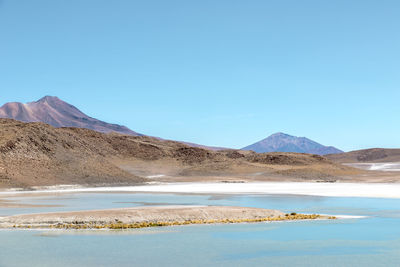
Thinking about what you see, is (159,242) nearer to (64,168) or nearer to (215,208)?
(215,208)

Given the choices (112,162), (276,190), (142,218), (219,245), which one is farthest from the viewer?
(112,162)

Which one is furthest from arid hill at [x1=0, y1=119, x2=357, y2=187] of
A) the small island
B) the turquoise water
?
the turquoise water

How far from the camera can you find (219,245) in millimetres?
21688

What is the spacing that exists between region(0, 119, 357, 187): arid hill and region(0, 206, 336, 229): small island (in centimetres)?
3526

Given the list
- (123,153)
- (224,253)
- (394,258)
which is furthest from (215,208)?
(123,153)


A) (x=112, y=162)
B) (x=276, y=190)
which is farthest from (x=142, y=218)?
(x=112, y=162)

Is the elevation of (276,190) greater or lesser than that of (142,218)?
greater

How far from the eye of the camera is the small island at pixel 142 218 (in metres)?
27.2

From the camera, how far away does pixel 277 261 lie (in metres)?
18.6

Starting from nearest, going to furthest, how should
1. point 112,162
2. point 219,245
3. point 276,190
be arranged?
point 219,245
point 276,190
point 112,162

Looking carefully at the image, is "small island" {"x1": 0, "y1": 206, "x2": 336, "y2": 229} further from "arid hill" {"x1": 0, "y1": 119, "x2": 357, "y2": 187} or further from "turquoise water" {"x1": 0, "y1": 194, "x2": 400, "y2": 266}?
"arid hill" {"x1": 0, "y1": 119, "x2": 357, "y2": 187}

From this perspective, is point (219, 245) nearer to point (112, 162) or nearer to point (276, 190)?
point (276, 190)

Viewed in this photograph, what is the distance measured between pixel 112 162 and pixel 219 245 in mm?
91728

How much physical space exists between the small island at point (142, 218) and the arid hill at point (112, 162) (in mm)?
35257
